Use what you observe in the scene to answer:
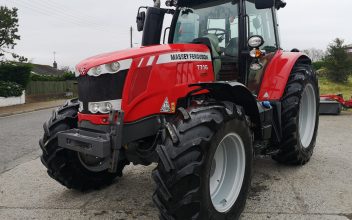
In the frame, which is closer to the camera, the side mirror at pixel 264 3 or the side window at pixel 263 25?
the side mirror at pixel 264 3

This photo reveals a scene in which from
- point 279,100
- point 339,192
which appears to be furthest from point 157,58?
point 339,192

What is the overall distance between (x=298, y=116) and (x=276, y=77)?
0.60 m

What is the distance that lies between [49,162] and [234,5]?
289 centimetres

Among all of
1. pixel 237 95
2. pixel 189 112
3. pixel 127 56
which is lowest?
pixel 189 112

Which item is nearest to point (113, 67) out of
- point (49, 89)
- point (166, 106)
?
point (166, 106)

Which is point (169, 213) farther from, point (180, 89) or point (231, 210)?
point (180, 89)

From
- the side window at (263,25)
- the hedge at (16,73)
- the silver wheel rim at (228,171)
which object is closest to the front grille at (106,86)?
the silver wheel rim at (228,171)

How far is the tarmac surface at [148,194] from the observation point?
389 cm

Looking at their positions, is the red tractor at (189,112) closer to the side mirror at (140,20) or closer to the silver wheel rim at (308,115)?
the side mirror at (140,20)

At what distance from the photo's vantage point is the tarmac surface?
12.8ft

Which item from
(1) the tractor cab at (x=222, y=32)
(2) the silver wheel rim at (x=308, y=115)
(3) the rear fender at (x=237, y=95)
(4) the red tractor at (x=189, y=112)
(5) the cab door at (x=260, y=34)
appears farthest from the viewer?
(2) the silver wheel rim at (x=308, y=115)

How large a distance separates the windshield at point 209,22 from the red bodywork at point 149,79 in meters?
0.84

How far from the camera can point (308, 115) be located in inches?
238

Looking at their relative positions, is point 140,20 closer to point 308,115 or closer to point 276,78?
point 276,78
